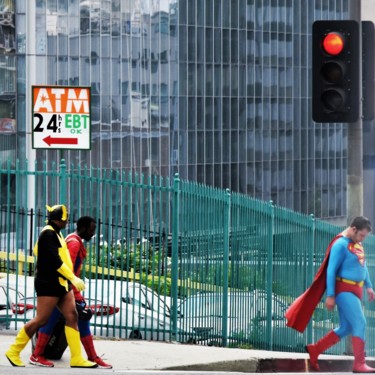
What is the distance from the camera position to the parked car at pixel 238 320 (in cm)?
1608

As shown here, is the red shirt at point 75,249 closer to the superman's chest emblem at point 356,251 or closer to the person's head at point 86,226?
the person's head at point 86,226

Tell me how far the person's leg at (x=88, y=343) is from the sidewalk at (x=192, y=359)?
162mm

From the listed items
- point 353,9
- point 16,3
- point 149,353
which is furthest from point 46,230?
point 16,3

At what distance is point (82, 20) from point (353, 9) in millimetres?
55233

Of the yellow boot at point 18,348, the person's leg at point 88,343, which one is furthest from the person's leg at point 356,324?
the yellow boot at point 18,348

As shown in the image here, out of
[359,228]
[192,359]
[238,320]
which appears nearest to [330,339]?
[359,228]

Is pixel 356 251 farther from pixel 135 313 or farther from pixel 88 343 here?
pixel 135 313

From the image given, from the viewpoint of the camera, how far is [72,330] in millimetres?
13172

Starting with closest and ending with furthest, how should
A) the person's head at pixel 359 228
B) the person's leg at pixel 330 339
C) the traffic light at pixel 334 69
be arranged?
the person's head at pixel 359 228
the person's leg at pixel 330 339
the traffic light at pixel 334 69

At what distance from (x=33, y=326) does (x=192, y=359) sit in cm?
172

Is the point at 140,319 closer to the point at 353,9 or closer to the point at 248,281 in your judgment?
the point at 248,281

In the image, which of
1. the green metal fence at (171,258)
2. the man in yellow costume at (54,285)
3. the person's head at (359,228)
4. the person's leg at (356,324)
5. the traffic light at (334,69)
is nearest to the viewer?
the man in yellow costume at (54,285)

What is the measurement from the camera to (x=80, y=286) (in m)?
12.8

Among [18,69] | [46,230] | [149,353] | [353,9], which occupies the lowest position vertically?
[149,353]
